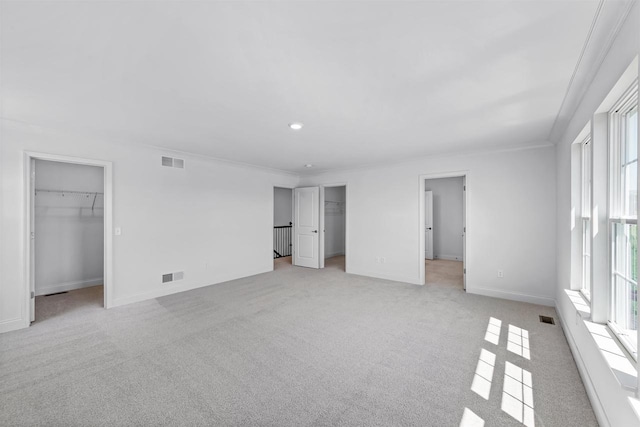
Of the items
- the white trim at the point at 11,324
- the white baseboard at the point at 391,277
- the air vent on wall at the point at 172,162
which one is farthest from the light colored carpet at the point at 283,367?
A: the air vent on wall at the point at 172,162

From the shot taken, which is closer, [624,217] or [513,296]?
[624,217]

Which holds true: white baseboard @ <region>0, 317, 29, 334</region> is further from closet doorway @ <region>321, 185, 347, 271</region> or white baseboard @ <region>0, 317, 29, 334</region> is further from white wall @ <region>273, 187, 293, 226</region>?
closet doorway @ <region>321, 185, 347, 271</region>

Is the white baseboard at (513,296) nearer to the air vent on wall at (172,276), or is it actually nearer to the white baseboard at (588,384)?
the white baseboard at (588,384)

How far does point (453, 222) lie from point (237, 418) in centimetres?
771

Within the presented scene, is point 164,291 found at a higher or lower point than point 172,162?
lower

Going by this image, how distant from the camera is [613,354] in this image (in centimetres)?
164

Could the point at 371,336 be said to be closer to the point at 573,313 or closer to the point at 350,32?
the point at 573,313

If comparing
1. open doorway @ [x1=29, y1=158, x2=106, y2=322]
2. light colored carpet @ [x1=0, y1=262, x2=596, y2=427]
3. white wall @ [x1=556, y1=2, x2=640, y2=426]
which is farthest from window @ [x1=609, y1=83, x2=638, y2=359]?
open doorway @ [x1=29, y1=158, x2=106, y2=322]

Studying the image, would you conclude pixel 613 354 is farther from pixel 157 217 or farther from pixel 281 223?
pixel 281 223

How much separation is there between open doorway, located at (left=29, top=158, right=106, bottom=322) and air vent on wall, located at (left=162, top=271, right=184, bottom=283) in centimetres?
87

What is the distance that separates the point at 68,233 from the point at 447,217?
356 inches

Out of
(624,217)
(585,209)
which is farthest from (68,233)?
(585,209)

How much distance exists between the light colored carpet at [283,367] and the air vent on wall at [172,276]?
24.5 inches

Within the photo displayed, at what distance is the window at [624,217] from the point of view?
1673mm
